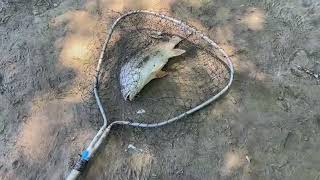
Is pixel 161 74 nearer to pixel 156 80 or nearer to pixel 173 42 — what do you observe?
pixel 156 80

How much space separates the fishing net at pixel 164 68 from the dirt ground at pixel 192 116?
0.39ft

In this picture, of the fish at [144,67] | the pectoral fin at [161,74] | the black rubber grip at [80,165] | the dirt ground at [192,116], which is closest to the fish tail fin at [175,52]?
the fish at [144,67]

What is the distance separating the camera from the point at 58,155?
12.3 feet

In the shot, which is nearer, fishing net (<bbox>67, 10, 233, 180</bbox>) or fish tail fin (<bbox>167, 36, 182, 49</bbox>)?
fishing net (<bbox>67, 10, 233, 180</bbox>)

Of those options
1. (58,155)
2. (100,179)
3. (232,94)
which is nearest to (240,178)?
(232,94)

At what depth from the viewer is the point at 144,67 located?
4027mm

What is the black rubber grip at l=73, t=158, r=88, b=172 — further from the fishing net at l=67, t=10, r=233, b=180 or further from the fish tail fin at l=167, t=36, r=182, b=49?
the fish tail fin at l=167, t=36, r=182, b=49

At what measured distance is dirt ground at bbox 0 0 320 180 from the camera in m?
3.64

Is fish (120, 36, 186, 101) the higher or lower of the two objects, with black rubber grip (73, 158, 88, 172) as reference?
higher

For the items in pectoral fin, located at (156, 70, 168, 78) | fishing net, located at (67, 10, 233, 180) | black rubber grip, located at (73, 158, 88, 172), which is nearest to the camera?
black rubber grip, located at (73, 158, 88, 172)

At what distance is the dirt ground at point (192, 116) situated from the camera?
12.0 feet

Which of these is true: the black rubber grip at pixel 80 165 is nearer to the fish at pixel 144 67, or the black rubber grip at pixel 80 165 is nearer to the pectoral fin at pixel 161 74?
the fish at pixel 144 67

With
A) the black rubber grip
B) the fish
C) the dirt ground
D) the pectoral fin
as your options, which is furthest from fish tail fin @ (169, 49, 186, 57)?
the black rubber grip

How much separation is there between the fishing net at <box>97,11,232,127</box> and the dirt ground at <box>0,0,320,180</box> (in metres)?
0.12
